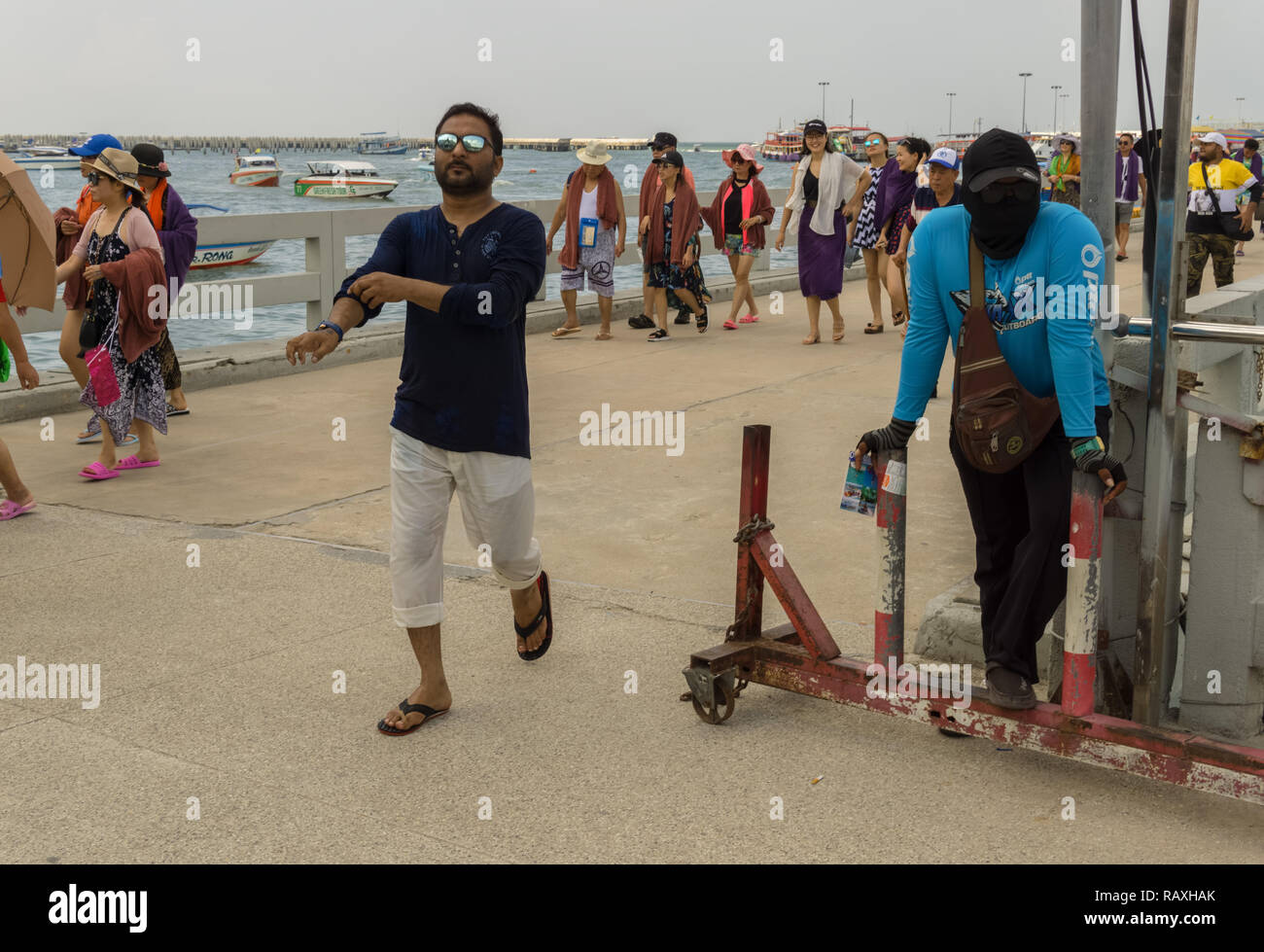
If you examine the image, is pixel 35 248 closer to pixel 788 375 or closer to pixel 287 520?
pixel 287 520

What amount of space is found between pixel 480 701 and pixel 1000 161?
2.38m

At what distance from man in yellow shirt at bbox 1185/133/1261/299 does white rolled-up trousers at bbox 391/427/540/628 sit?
33.3 ft

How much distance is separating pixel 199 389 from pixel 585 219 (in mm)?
3946

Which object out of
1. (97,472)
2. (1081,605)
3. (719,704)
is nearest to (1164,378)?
(1081,605)

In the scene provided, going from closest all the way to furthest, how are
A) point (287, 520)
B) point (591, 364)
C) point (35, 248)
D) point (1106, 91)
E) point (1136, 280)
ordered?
1. point (1106, 91)
2. point (35, 248)
3. point (287, 520)
4. point (591, 364)
5. point (1136, 280)

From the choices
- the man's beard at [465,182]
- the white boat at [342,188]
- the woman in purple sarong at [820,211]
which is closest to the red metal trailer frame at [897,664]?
the man's beard at [465,182]

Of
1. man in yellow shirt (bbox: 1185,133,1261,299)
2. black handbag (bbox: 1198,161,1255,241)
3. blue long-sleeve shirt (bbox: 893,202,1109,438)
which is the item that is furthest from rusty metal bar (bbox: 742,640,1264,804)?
black handbag (bbox: 1198,161,1255,241)

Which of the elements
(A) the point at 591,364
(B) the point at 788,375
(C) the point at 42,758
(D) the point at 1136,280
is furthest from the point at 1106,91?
(D) the point at 1136,280

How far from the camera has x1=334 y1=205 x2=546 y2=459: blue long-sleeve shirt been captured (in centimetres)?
446

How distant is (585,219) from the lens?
12852 mm

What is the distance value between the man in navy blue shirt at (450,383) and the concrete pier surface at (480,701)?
1.43ft

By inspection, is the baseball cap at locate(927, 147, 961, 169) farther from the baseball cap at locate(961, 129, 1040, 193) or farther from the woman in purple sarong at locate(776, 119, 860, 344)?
the baseball cap at locate(961, 129, 1040, 193)

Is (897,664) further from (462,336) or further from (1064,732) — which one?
(462,336)

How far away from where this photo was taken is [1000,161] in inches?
152
